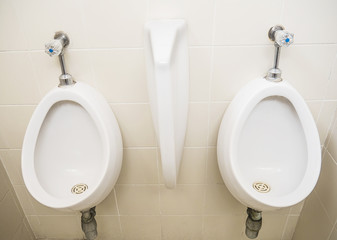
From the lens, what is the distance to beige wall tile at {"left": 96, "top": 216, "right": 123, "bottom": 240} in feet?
4.01

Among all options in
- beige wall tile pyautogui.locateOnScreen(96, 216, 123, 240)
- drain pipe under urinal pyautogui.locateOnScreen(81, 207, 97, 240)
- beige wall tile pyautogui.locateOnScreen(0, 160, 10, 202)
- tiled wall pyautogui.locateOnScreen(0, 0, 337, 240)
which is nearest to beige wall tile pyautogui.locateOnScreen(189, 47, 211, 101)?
tiled wall pyautogui.locateOnScreen(0, 0, 337, 240)

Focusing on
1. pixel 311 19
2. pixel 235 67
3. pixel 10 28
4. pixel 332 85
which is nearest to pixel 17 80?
pixel 10 28

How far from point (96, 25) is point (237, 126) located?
559mm

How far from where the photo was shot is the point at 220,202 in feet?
3.77

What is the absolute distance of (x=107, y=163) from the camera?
2.65ft

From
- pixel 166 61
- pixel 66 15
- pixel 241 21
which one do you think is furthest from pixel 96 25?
pixel 241 21

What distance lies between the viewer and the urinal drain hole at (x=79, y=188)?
0.95 metres

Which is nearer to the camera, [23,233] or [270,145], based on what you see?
[270,145]

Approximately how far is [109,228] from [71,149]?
51 cm

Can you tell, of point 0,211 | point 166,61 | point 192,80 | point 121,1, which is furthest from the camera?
point 0,211

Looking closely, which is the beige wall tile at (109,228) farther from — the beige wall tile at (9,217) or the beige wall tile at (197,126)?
the beige wall tile at (197,126)

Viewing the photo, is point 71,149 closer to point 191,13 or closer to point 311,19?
point 191,13

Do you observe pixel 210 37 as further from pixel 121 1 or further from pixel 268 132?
pixel 268 132

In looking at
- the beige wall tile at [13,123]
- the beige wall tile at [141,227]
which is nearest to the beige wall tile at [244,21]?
the beige wall tile at [13,123]
